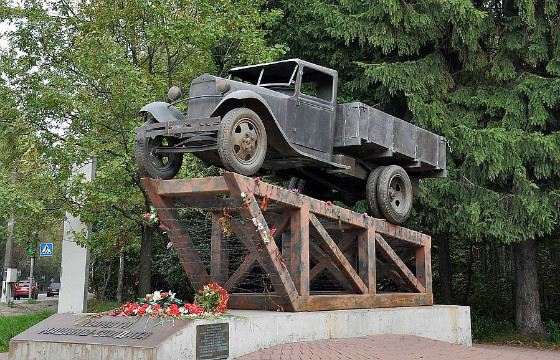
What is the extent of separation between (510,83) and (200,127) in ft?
32.1

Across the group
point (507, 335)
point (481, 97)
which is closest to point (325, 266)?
point (481, 97)

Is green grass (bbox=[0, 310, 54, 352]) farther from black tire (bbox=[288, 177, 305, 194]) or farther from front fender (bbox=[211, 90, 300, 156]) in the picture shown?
front fender (bbox=[211, 90, 300, 156])

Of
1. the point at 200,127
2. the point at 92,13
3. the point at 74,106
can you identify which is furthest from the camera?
the point at 92,13

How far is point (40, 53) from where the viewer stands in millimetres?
14914

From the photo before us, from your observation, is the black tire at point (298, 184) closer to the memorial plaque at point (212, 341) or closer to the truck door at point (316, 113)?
the truck door at point (316, 113)

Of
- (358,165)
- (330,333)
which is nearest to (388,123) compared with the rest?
(358,165)

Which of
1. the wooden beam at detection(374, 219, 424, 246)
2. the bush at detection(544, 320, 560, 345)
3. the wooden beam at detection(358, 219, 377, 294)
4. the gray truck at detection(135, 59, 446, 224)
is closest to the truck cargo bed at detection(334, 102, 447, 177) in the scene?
the gray truck at detection(135, 59, 446, 224)

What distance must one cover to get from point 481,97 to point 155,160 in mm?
9234

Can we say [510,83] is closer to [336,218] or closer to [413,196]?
[413,196]

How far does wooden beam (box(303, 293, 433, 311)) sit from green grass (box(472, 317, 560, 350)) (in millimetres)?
5231

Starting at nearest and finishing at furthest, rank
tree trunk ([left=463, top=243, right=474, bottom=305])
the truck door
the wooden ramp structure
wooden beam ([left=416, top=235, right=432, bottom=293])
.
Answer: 1. the wooden ramp structure
2. the truck door
3. wooden beam ([left=416, top=235, right=432, bottom=293])
4. tree trunk ([left=463, top=243, right=474, bottom=305])

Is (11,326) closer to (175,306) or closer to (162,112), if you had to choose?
(162,112)

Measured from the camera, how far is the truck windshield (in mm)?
9422

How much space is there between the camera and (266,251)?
8.30 meters
